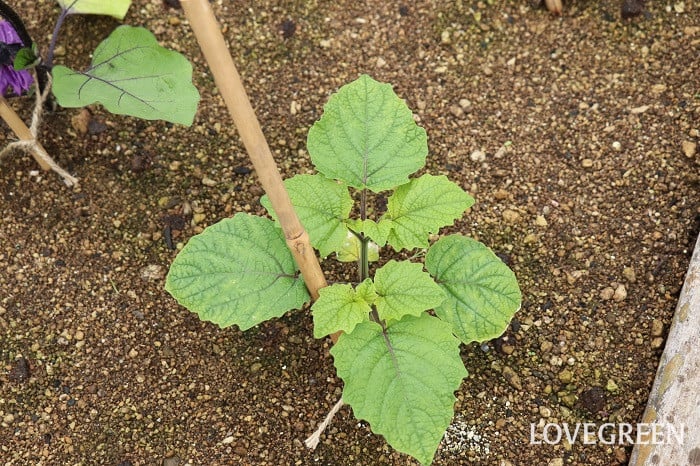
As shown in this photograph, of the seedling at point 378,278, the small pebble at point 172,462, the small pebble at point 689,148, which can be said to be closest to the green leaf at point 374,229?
the seedling at point 378,278

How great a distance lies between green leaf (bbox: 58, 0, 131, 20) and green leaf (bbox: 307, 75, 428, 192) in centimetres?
88

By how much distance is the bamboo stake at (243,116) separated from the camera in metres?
0.97

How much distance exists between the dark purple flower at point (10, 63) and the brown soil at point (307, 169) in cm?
22

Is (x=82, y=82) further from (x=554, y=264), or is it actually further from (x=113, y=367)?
(x=554, y=264)

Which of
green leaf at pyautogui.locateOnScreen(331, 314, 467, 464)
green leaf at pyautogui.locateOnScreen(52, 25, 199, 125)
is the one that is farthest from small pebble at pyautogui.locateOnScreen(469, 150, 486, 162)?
green leaf at pyautogui.locateOnScreen(52, 25, 199, 125)

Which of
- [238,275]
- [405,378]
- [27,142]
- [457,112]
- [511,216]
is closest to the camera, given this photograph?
[405,378]

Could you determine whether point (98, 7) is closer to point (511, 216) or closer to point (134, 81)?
point (134, 81)

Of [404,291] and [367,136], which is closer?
[404,291]

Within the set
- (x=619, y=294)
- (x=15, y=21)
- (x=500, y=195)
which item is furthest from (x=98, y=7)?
(x=619, y=294)

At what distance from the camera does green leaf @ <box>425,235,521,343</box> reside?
1.53 m

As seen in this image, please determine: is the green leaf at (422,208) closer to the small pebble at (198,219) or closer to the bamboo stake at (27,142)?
the small pebble at (198,219)

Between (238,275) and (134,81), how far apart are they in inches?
→ 21.2

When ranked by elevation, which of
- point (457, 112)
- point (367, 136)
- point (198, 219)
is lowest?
point (198, 219)

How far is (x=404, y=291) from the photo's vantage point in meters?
1.40
